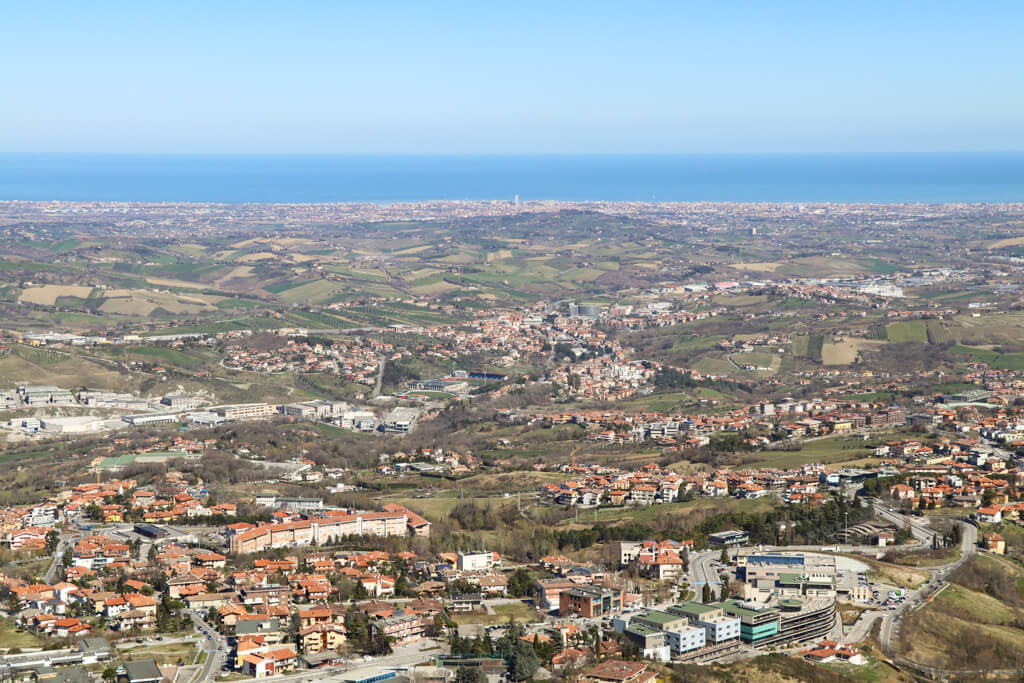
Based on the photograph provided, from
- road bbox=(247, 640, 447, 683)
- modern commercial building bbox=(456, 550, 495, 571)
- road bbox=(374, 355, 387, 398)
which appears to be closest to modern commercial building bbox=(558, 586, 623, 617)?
road bbox=(247, 640, 447, 683)

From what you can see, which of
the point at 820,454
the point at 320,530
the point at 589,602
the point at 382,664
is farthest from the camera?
the point at 820,454

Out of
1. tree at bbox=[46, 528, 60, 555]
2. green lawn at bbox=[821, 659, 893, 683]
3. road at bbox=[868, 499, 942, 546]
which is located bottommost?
tree at bbox=[46, 528, 60, 555]

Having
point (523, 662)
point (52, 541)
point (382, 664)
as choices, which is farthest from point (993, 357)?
point (382, 664)

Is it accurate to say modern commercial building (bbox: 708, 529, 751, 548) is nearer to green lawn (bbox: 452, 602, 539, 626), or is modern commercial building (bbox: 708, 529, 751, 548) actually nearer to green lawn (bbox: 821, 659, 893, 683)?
green lawn (bbox: 452, 602, 539, 626)

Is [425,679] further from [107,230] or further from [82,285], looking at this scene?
[107,230]

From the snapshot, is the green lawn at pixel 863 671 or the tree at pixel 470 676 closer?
the tree at pixel 470 676

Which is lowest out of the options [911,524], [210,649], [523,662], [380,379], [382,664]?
[380,379]

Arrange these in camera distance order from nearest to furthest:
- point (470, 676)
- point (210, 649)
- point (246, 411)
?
point (470, 676) < point (210, 649) < point (246, 411)

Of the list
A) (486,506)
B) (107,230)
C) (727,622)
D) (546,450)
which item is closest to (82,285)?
(107,230)

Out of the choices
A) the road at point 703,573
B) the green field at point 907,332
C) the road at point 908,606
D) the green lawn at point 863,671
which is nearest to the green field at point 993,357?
the green field at point 907,332

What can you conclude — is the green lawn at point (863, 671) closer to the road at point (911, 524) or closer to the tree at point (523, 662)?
the tree at point (523, 662)

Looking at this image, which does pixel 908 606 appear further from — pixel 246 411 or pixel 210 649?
pixel 246 411

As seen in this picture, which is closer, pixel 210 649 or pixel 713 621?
pixel 210 649
